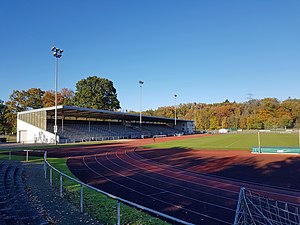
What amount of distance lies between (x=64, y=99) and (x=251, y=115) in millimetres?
83355

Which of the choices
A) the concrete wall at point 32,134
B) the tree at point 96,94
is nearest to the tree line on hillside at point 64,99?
the tree at point 96,94

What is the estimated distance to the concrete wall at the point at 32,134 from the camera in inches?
1623

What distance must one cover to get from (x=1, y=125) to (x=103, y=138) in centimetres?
3042

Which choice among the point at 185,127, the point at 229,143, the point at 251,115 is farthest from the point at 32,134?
the point at 251,115

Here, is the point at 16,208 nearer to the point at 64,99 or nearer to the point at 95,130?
the point at 95,130

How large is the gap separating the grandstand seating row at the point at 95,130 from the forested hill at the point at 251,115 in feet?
157

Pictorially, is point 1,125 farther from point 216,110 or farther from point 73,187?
point 216,110

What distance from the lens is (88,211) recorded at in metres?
7.34

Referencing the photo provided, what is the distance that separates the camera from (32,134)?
43.8 meters

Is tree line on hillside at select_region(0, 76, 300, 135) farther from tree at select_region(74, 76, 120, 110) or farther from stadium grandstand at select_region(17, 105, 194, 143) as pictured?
stadium grandstand at select_region(17, 105, 194, 143)

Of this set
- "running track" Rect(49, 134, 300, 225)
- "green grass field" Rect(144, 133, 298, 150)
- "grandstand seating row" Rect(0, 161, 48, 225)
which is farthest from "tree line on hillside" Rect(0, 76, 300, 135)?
"grandstand seating row" Rect(0, 161, 48, 225)

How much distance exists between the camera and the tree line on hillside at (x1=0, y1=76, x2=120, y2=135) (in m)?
63.2

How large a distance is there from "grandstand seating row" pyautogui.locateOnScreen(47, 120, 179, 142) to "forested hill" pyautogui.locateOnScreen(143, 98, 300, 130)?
47732mm

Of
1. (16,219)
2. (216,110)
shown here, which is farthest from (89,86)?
(16,219)
